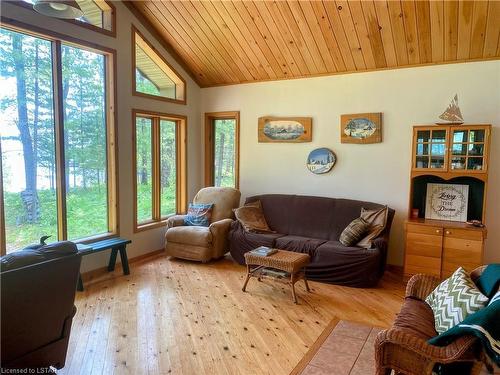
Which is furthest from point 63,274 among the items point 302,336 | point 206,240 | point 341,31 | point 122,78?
point 341,31

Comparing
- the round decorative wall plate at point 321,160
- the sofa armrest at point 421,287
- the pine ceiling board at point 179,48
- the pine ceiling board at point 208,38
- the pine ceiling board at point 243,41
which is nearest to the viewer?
the sofa armrest at point 421,287

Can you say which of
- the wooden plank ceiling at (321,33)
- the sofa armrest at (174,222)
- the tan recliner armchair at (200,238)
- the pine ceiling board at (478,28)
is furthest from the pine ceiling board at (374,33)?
the sofa armrest at (174,222)

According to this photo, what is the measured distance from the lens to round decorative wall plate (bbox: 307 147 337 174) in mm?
4910

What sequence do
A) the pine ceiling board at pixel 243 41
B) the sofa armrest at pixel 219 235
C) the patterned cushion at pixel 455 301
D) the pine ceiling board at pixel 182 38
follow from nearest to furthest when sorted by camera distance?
the patterned cushion at pixel 455 301, the pine ceiling board at pixel 243 41, the pine ceiling board at pixel 182 38, the sofa armrest at pixel 219 235

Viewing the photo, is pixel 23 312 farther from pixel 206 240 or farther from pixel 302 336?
pixel 206 240

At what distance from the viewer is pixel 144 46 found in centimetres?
492

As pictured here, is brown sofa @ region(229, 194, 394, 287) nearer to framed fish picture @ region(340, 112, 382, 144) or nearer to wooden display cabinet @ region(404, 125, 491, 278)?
wooden display cabinet @ region(404, 125, 491, 278)

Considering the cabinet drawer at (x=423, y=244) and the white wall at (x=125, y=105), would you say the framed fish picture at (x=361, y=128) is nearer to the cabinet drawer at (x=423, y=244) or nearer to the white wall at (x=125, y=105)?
the cabinet drawer at (x=423, y=244)

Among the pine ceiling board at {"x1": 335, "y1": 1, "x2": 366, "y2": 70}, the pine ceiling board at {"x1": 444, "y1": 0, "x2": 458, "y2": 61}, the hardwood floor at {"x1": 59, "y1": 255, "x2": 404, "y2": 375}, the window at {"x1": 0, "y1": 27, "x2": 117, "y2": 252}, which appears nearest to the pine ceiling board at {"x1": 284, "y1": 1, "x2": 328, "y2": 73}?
the pine ceiling board at {"x1": 335, "y1": 1, "x2": 366, "y2": 70}

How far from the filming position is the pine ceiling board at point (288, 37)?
3.94m

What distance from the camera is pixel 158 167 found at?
5.30 m

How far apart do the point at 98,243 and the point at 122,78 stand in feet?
6.78

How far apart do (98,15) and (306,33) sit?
249 centimetres

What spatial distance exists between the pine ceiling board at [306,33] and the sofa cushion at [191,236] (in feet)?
8.73
